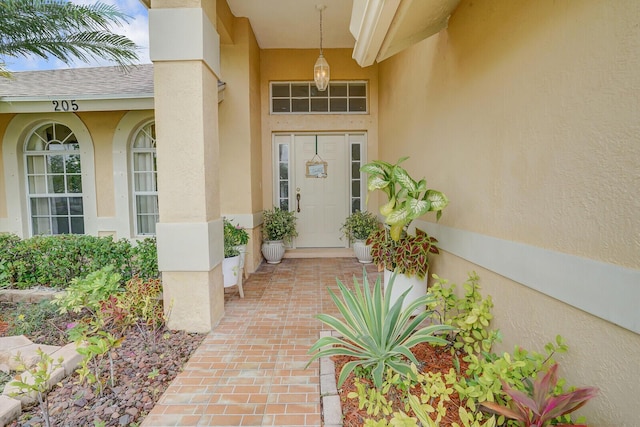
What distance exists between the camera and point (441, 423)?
5.43ft

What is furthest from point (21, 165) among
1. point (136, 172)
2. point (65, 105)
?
point (136, 172)

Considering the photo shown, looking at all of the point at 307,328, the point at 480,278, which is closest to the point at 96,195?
the point at 307,328

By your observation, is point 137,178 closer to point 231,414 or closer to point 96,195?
point 96,195

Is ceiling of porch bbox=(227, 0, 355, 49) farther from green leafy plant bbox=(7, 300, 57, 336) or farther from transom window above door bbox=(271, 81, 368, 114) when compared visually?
green leafy plant bbox=(7, 300, 57, 336)

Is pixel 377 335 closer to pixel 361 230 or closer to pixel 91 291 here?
pixel 91 291

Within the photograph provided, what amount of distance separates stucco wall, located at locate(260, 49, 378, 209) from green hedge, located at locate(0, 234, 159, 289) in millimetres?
2704

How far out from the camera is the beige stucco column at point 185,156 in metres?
2.76

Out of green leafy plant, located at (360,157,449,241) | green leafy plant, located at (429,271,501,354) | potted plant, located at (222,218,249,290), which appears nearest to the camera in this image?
green leafy plant, located at (429,271,501,354)

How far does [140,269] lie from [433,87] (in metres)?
3.61

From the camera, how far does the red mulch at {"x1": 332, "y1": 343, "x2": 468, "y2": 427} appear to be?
1.70 m

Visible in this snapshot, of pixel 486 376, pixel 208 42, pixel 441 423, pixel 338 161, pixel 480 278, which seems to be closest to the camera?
pixel 486 376

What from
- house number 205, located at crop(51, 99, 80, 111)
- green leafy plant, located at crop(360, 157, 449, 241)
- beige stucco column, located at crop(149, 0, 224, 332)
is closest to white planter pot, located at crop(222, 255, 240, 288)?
beige stucco column, located at crop(149, 0, 224, 332)

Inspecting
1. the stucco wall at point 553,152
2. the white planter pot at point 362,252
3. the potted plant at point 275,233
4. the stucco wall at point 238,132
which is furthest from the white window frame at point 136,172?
the stucco wall at point 553,152

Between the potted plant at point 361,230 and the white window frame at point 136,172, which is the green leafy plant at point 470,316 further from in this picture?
the white window frame at point 136,172
